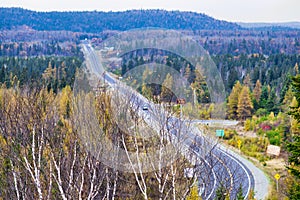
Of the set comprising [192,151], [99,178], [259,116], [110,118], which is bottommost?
[259,116]

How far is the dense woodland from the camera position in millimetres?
7148

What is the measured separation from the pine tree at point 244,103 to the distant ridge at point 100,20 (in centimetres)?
7229

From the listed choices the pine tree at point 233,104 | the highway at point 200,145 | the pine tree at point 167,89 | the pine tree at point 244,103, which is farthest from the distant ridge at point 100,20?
the highway at point 200,145

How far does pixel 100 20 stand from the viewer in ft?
355

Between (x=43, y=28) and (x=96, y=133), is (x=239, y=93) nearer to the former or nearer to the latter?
(x=96, y=133)

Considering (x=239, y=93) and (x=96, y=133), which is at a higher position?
(x=96, y=133)

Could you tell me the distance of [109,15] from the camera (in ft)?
365

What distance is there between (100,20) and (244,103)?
87700mm

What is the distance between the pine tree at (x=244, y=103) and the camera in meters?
24.8

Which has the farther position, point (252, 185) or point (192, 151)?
point (252, 185)

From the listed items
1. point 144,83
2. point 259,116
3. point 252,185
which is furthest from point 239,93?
point 144,83

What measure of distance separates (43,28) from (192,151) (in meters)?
102

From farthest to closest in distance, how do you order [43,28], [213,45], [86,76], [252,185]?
[43,28] < [213,45] < [86,76] < [252,185]

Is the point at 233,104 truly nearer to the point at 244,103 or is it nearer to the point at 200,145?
the point at 244,103
